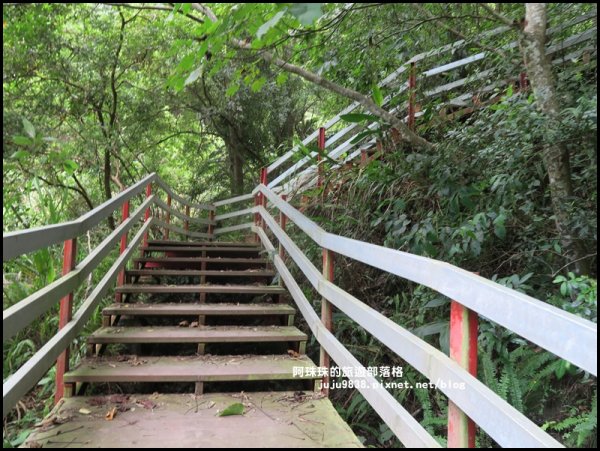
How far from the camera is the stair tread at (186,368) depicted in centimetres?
251

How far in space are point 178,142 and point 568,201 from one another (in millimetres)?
8487

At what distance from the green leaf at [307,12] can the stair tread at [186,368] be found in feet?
6.89

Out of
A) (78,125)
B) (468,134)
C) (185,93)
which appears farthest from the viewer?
(185,93)

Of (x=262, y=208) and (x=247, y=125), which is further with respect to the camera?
(x=247, y=125)

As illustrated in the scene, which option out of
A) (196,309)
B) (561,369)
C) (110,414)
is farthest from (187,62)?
(561,369)

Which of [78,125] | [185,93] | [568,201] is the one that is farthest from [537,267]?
[185,93]

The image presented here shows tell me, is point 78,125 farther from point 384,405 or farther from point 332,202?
point 384,405

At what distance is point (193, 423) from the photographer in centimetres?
216

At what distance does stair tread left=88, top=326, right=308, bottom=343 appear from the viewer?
9.66ft

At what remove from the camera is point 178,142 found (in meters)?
9.55

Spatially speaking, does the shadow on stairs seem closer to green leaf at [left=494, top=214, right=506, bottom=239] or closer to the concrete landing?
the concrete landing

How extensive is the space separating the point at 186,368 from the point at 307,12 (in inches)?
88.5

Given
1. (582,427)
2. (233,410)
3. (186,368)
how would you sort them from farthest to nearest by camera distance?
(186,368) < (233,410) < (582,427)

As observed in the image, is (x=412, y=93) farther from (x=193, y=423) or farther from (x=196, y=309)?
(x=193, y=423)
